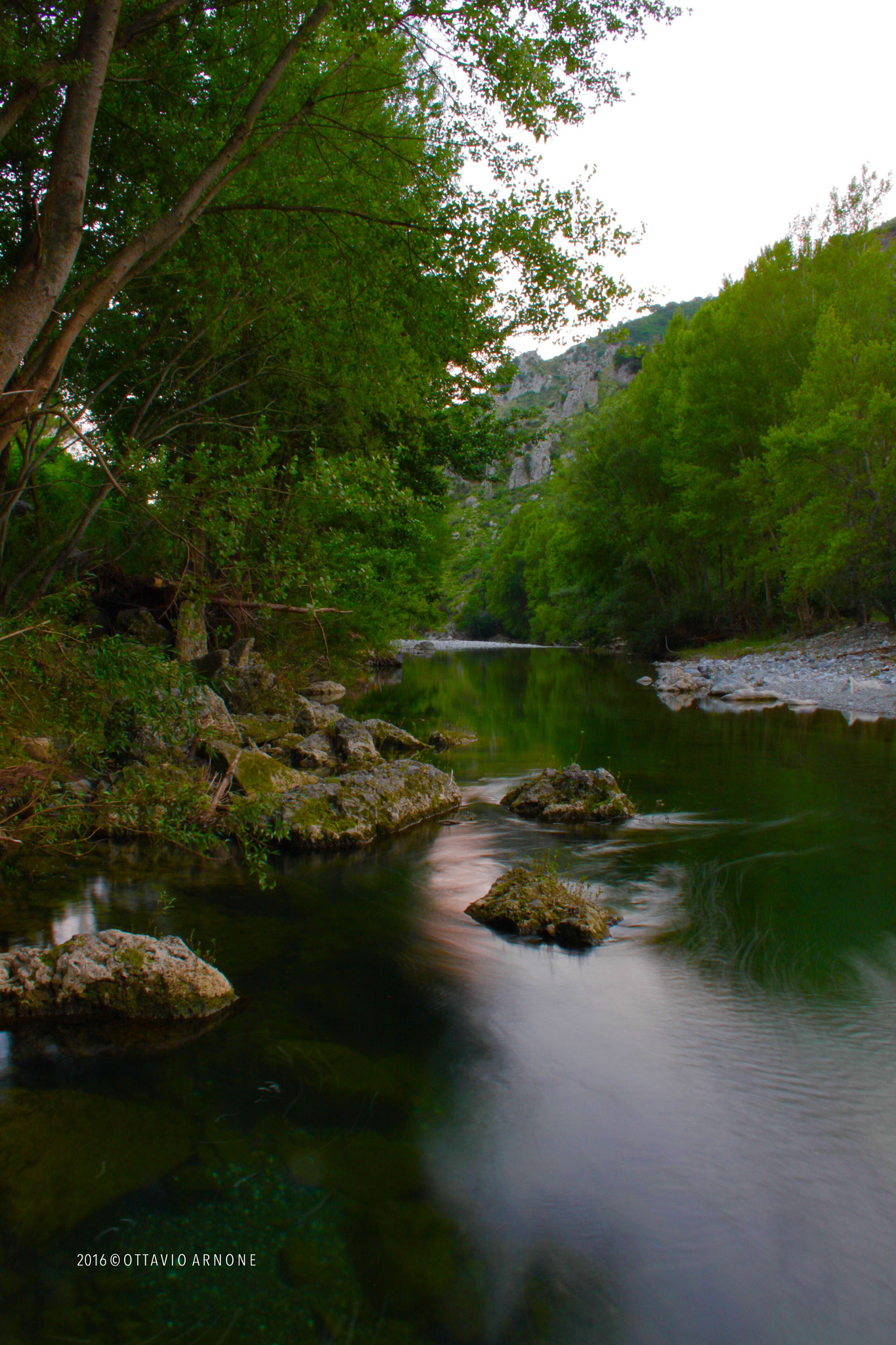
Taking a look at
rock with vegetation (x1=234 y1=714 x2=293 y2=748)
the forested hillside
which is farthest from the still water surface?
the forested hillside

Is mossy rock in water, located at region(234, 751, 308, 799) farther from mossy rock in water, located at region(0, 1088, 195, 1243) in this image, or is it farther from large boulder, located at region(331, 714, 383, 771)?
mossy rock in water, located at region(0, 1088, 195, 1243)

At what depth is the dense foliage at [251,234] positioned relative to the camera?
524cm

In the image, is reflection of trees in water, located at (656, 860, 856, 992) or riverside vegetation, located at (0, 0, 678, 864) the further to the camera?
reflection of trees in water, located at (656, 860, 856, 992)

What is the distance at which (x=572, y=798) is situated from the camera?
11.2 meters

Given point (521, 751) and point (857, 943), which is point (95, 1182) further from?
point (521, 751)

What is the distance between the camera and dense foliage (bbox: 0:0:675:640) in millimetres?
5238

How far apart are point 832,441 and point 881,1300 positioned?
28180 mm

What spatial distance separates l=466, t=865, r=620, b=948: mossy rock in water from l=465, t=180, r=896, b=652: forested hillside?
2267cm

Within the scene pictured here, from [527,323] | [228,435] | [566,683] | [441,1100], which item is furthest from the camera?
[566,683]

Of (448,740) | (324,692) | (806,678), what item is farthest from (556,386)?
(448,740)

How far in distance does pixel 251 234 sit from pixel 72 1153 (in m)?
8.89

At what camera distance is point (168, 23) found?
705 cm

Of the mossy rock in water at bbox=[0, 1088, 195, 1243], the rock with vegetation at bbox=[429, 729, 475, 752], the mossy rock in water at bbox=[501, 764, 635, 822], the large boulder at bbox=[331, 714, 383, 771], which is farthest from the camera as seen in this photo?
the rock with vegetation at bbox=[429, 729, 475, 752]

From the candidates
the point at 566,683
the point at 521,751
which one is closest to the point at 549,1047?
the point at 521,751
